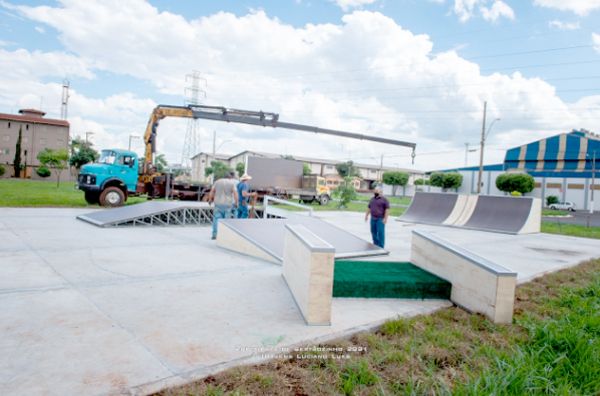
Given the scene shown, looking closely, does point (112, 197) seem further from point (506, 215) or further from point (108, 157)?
point (506, 215)

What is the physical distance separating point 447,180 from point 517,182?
430 inches

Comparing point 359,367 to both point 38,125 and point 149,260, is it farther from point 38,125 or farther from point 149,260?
point 38,125

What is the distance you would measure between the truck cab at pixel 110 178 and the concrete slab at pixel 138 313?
8.68 meters

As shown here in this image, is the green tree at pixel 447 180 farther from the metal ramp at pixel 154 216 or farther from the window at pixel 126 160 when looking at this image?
the metal ramp at pixel 154 216

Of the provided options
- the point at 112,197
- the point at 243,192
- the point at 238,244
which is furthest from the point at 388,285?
the point at 112,197

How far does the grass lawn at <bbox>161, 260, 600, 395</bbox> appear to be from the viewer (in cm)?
269

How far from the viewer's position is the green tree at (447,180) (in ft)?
170

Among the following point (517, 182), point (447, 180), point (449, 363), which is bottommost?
point (449, 363)

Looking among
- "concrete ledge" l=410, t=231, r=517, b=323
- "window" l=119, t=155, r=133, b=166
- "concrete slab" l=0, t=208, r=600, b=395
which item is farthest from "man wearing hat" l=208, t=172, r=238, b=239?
"window" l=119, t=155, r=133, b=166

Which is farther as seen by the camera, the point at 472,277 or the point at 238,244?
the point at 238,244

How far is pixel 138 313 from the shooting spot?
3.89 m

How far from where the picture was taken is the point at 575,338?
3471 mm

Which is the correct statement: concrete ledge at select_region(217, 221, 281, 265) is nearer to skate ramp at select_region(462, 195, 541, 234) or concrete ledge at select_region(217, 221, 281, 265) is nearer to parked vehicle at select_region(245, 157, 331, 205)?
skate ramp at select_region(462, 195, 541, 234)

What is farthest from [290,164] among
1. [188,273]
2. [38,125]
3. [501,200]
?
[38,125]
